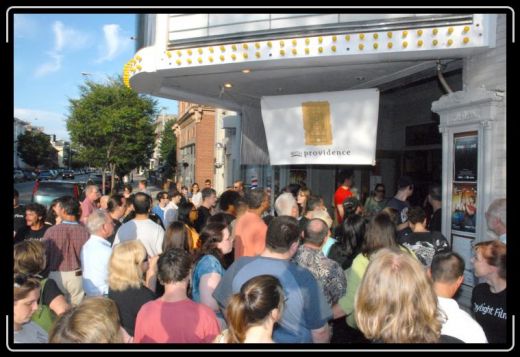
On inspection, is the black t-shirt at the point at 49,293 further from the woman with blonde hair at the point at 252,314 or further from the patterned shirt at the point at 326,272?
the patterned shirt at the point at 326,272

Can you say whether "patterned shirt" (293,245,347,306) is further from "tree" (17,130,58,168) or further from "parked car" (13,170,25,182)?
"tree" (17,130,58,168)

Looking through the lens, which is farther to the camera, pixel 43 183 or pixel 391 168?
pixel 43 183

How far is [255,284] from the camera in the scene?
2.54m

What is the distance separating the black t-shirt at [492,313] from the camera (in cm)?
335

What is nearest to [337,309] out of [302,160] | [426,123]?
[302,160]

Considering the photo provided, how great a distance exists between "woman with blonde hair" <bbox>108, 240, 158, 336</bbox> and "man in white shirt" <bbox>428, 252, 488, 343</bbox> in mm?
2242

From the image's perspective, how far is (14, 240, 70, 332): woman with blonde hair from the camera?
3402 millimetres

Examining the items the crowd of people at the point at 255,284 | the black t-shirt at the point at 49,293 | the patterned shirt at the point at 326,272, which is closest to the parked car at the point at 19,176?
the crowd of people at the point at 255,284

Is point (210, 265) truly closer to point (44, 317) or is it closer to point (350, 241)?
point (44, 317)

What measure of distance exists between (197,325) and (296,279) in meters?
0.75

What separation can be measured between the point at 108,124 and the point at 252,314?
24339mm

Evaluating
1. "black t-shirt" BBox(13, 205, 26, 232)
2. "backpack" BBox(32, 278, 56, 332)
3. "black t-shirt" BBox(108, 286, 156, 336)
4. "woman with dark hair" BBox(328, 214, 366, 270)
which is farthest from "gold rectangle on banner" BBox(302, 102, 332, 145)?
"backpack" BBox(32, 278, 56, 332)
